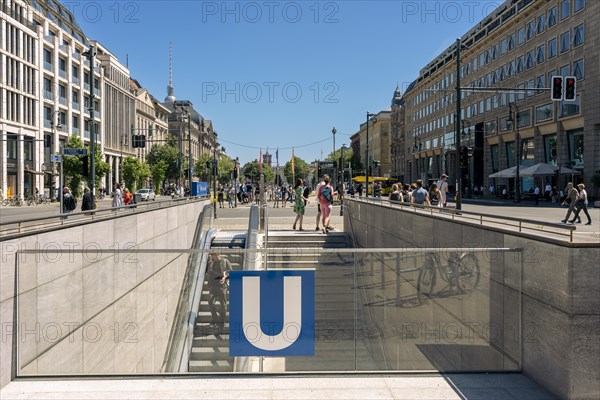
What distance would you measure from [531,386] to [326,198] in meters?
12.6

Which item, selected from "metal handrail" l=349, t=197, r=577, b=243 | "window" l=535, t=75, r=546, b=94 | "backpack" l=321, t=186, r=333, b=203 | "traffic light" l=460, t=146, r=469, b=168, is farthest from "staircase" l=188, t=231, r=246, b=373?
"window" l=535, t=75, r=546, b=94

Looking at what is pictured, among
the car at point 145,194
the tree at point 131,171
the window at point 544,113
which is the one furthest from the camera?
the tree at point 131,171

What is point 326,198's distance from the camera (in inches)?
716

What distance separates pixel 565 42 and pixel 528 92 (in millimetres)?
7136

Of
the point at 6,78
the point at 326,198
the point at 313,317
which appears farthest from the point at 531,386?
the point at 6,78

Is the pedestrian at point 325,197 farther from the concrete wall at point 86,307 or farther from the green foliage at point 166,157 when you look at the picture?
the green foliage at point 166,157

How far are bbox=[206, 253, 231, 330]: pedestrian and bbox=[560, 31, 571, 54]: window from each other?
45447mm

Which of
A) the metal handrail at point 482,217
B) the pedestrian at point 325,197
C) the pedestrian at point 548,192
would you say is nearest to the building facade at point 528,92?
the pedestrian at point 548,192

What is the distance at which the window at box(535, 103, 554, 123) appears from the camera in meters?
46.3

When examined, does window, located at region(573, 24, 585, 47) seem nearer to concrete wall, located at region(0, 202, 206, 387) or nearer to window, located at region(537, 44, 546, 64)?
window, located at region(537, 44, 546, 64)

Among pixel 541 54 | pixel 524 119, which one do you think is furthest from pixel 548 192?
pixel 541 54

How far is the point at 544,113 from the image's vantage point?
156ft

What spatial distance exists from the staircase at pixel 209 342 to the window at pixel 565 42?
45.4 metres

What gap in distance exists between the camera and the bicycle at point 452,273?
6473 millimetres
